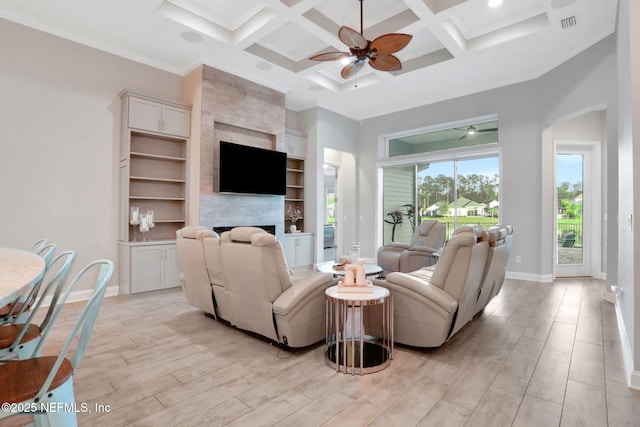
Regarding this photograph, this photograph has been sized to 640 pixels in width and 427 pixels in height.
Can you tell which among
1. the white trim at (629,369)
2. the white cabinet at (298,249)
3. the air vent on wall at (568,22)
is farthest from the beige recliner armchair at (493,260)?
the white cabinet at (298,249)

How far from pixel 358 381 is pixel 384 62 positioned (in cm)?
337

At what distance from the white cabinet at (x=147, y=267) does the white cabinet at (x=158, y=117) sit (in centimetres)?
169

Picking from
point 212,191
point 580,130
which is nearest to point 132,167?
point 212,191

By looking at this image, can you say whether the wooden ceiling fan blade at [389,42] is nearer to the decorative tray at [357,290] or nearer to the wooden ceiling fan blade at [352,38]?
the wooden ceiling fan blade at [352,38]

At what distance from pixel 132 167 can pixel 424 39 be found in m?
4.65

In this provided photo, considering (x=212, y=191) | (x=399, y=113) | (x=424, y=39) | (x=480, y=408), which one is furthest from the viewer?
(x=399, y=113)

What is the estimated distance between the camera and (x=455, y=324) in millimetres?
2652

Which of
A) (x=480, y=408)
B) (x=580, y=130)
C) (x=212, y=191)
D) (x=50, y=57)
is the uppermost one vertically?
(x=50, y=57)

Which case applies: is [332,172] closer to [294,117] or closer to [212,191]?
[294,117]

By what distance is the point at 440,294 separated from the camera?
2.54 metres

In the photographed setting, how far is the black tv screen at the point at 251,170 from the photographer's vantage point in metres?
5.25

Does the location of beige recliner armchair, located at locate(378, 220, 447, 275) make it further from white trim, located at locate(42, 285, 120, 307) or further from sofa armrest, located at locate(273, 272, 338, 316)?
white trim, located at locate(42, 285, 120, 307)

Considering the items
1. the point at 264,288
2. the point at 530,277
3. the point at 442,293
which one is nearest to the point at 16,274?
the point at 264,288

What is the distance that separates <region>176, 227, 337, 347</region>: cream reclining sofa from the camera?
2.54m
